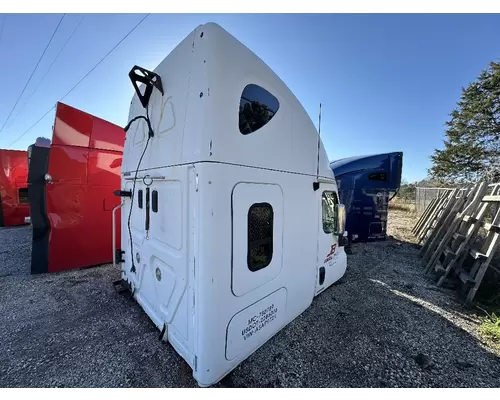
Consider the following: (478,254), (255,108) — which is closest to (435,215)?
(478,254)

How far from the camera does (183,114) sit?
6.30ft

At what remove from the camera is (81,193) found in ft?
14.6

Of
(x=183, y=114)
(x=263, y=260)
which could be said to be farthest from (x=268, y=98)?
(x=263, y=260)

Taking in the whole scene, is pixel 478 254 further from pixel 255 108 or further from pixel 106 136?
pixel 106 136

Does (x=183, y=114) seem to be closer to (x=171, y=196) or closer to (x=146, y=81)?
(x=171, y=196)

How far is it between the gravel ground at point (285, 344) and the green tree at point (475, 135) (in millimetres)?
16916

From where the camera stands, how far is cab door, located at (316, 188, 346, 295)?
3.15 meters

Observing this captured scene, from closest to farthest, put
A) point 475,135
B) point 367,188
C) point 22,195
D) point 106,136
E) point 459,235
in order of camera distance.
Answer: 1. point 459,235
2. point 106,136
3. point 367,188
4. point 22,195
5. point 475,135

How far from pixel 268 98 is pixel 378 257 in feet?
17.2

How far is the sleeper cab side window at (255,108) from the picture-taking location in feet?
6.29

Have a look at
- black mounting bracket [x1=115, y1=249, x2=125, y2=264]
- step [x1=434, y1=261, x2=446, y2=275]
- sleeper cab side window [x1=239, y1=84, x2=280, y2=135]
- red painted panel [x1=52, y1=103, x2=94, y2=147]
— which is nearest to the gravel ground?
step [x1=434, y1=261, x2=446, y2=275]

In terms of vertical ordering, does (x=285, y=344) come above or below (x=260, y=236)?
below

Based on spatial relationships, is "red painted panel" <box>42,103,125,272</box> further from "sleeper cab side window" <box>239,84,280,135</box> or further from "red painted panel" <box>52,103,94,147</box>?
"sleeper cab side window" <box>239,84,280,135</box>

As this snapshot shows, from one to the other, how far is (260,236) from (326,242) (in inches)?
61.9
